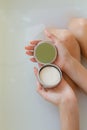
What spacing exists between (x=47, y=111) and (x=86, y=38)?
365 millimetres

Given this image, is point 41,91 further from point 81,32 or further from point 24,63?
point 81,32

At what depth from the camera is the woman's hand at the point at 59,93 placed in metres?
1.07

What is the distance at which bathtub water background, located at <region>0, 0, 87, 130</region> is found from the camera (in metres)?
1.13

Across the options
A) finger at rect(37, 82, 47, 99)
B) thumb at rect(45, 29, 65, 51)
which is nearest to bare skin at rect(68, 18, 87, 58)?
thumb at rect(45, 29, 65, 51)

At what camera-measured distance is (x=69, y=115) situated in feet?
3.41

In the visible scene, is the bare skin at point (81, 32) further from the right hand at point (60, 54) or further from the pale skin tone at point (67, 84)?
the right hand at point (60, 54)

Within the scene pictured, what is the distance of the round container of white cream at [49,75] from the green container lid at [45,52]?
1.2 inches

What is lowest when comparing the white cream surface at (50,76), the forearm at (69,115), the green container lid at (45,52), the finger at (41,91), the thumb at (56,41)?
the forearm at (69,115)

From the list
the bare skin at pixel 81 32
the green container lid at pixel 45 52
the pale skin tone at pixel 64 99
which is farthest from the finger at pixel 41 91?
the bare skin at pixel 81 32

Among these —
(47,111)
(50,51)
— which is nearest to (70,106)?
(47,111)

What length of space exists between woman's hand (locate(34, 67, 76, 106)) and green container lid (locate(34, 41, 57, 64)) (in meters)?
0.10

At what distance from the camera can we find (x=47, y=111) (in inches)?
45.3

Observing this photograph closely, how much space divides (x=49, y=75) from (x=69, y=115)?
0.18 meters

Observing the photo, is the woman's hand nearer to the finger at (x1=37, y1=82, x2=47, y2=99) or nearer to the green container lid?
the finger at (x1=37, y1=82, x2=47, y2=99)
